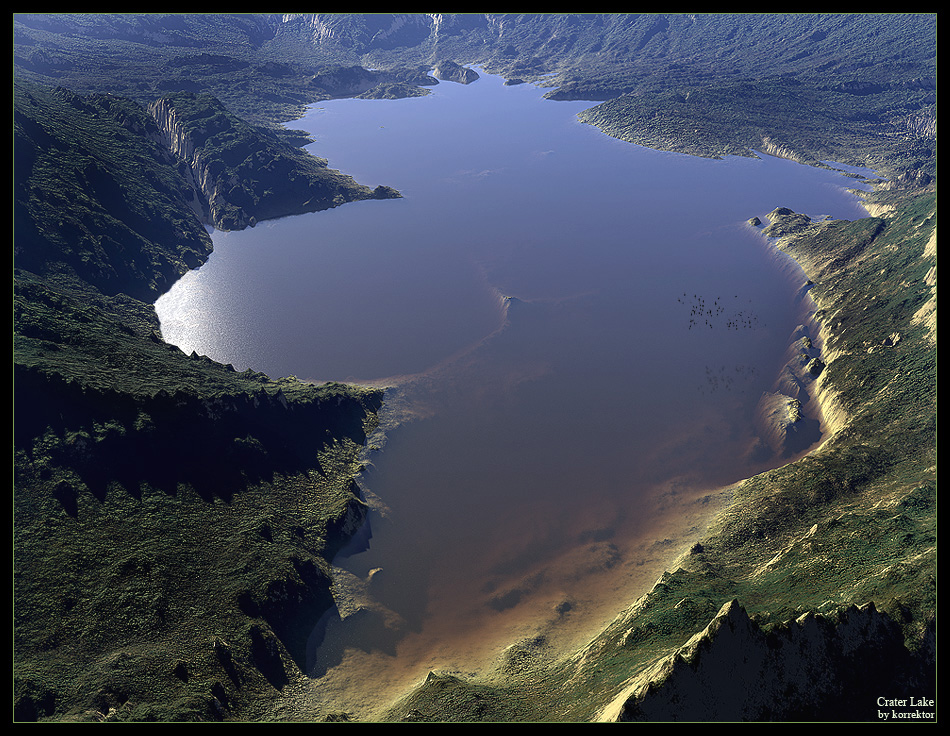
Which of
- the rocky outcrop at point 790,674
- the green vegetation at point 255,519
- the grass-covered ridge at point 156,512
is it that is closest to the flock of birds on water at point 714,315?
the green vegetation at point 255,519

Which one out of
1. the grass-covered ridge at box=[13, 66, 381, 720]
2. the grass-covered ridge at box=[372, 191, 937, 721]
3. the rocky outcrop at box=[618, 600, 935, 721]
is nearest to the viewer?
the rocky outcrop at box=[618, 600, 935, 721]

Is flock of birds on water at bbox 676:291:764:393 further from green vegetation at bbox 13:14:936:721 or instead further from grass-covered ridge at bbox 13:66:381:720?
grass-covered ridge at bbox 13:66:381:720

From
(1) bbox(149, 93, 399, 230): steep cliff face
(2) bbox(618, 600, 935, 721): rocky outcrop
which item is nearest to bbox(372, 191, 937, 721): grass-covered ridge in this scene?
(2) bbox(618, 600, 935, 721): rocky outcrop

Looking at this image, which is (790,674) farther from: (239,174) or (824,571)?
(239,174)

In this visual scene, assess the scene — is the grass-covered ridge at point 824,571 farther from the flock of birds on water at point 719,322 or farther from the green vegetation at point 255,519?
the flock of birds on water at point 719,322
